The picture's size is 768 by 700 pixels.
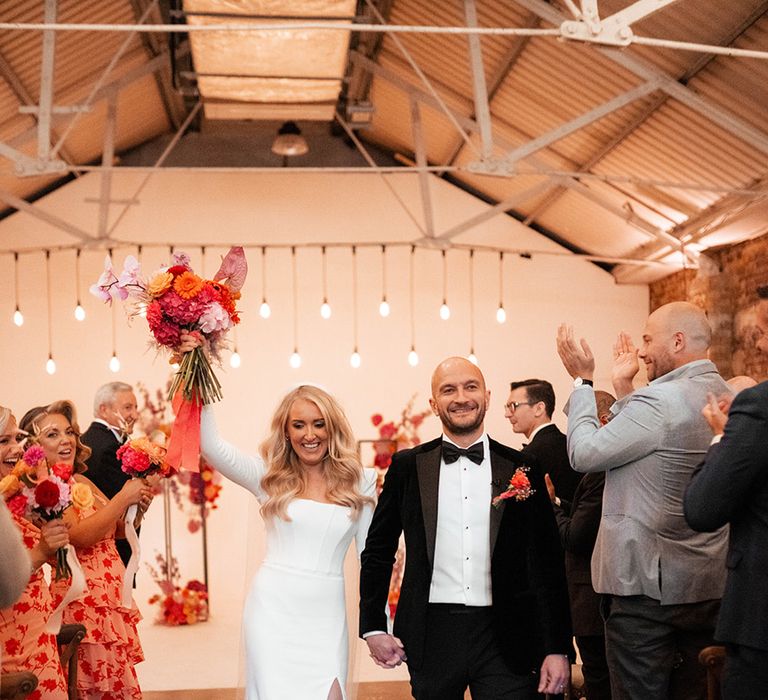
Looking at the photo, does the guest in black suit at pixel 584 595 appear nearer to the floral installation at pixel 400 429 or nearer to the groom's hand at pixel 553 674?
the groom's hand at pixel 553 674

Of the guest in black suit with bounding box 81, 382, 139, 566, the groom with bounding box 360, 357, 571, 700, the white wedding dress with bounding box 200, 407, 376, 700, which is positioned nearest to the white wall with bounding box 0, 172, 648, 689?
the guest in black suit with bounding box 81, 382, 139, 566

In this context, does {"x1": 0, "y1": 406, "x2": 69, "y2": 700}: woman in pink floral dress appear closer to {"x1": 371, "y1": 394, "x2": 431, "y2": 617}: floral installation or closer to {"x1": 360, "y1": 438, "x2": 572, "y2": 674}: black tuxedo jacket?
{"x1": 360, "y1": 438, "x2": 572, "y2": 674}: black tuxedo jacket

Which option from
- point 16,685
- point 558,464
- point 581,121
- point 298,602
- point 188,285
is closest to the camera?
point 16,685

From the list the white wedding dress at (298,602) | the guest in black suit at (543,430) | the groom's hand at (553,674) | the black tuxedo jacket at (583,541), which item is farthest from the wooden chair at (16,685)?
the guest in black suit at (543,430)

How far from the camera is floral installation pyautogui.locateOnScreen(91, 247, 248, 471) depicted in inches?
143

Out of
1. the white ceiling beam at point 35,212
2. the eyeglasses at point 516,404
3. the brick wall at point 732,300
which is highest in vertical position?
the white ceiling beam at point 35,212

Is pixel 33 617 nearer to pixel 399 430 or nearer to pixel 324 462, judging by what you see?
pixel 324 462

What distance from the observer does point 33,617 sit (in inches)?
145

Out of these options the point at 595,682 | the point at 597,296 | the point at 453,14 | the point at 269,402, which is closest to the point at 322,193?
the point at 269,402

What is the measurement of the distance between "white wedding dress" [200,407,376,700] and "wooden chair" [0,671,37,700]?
0.76 metres

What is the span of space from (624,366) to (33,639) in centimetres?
219

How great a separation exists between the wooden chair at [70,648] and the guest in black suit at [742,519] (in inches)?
96.8

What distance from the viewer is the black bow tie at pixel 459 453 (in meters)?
3.58

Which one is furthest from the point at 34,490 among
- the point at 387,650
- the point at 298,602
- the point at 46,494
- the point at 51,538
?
the point at 387,650
